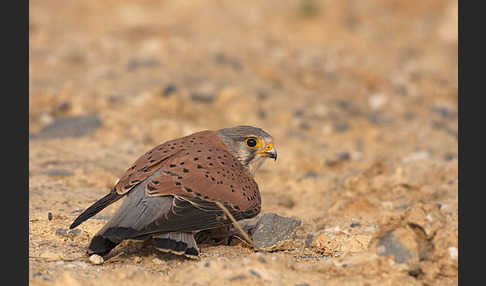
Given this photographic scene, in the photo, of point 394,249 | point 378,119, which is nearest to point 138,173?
point 394,249

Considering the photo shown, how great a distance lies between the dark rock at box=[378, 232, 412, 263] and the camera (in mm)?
3889

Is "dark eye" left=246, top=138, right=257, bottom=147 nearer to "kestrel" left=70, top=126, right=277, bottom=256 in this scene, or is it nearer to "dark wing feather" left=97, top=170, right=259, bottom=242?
"kestrel" left=70, top=126, right=277, bottom=256

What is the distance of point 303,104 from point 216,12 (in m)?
Result: 4.78

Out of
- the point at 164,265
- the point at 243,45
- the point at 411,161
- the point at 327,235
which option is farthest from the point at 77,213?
the point at 243,45

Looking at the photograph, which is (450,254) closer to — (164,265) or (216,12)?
(164,265)

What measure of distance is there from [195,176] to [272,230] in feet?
2.44

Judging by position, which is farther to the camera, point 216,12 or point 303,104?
point 216,12

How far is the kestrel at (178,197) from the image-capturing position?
13.1ft

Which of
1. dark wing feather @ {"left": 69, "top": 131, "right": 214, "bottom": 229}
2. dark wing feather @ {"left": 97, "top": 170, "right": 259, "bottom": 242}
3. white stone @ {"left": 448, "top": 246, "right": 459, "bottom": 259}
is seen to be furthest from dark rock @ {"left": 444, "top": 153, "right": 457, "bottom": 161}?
dark wing feather @ {"left": 97, "top": 170, "right": 259, "bottom": 242}

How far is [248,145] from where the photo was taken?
5.04 meters

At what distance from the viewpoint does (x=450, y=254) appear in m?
3.93

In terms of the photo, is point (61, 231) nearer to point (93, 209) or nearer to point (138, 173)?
point (93, 209)

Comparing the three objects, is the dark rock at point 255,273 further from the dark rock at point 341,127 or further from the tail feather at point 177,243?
the dark rock at point 341,127

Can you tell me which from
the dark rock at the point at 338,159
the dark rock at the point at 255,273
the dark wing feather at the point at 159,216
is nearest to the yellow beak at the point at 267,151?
the dark wing feather at the point at 159,216
